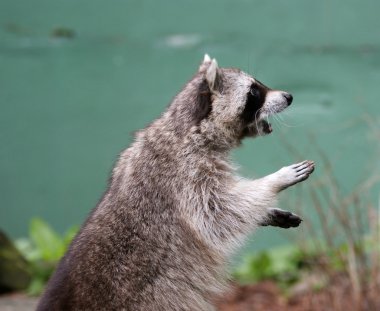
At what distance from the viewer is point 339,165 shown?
8.57 meters

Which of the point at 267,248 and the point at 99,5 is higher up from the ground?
the point at 99,5

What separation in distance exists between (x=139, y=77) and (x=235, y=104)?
4156 mm

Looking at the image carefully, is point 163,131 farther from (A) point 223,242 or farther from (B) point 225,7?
(B) point 225,7

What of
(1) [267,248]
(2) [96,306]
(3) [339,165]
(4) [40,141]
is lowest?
(2) [96,306]

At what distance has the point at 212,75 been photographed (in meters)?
4.83

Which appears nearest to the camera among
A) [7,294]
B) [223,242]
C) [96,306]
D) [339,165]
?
[96,306]

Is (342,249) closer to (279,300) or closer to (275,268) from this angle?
(279,300)

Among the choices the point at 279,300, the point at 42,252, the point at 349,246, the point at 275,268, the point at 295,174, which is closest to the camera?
the point at 295,174

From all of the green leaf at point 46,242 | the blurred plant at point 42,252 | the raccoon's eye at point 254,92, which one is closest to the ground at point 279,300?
the blurred plant at point 42,252

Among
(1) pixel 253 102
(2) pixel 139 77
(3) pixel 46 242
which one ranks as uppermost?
(2) pixel 139 77

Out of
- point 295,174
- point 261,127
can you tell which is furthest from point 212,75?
point 295,174

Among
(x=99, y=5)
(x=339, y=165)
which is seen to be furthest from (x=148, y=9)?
(x=339, y=165)

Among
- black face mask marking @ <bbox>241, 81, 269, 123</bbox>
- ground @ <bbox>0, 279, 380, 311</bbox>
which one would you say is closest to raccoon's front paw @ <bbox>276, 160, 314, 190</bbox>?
black face mask marking @ <bbox>241, 81, 269, 123</bbox>

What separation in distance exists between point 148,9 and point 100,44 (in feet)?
2.17
